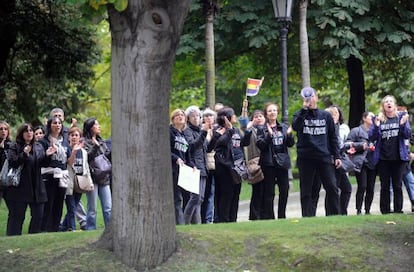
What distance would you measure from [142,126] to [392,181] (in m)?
6.08

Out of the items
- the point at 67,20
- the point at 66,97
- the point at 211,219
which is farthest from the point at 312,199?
the point at 66,97

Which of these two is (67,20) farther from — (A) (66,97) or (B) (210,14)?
(B) (210,14)

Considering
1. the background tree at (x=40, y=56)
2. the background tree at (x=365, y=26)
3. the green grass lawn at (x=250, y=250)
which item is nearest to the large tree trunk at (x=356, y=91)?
the background tree at (x=365, y=26)

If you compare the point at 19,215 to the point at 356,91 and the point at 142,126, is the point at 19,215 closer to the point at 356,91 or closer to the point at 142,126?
the point at 142,126

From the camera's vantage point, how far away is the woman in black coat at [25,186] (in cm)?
1145

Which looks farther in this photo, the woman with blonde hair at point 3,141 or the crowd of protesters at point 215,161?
the woman with blonde hair at point 3,141

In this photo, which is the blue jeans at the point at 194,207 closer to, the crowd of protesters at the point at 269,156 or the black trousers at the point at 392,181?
the crowd of protesters at the point at 269,156

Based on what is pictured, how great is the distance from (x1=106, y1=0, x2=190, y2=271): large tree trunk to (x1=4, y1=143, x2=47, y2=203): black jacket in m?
3.25

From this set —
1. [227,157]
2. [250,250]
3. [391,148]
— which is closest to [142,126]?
[250,250]

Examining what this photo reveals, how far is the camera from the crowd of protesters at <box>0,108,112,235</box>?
37.7 ft

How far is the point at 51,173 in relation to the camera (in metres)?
12.0

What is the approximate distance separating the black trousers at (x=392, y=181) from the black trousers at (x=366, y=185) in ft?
3.67

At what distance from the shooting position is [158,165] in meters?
8.42

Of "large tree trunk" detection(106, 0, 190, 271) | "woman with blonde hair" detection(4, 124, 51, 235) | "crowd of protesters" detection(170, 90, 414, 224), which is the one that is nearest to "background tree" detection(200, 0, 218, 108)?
"crowd of protesters" detection(170, 90, 414, 224)
